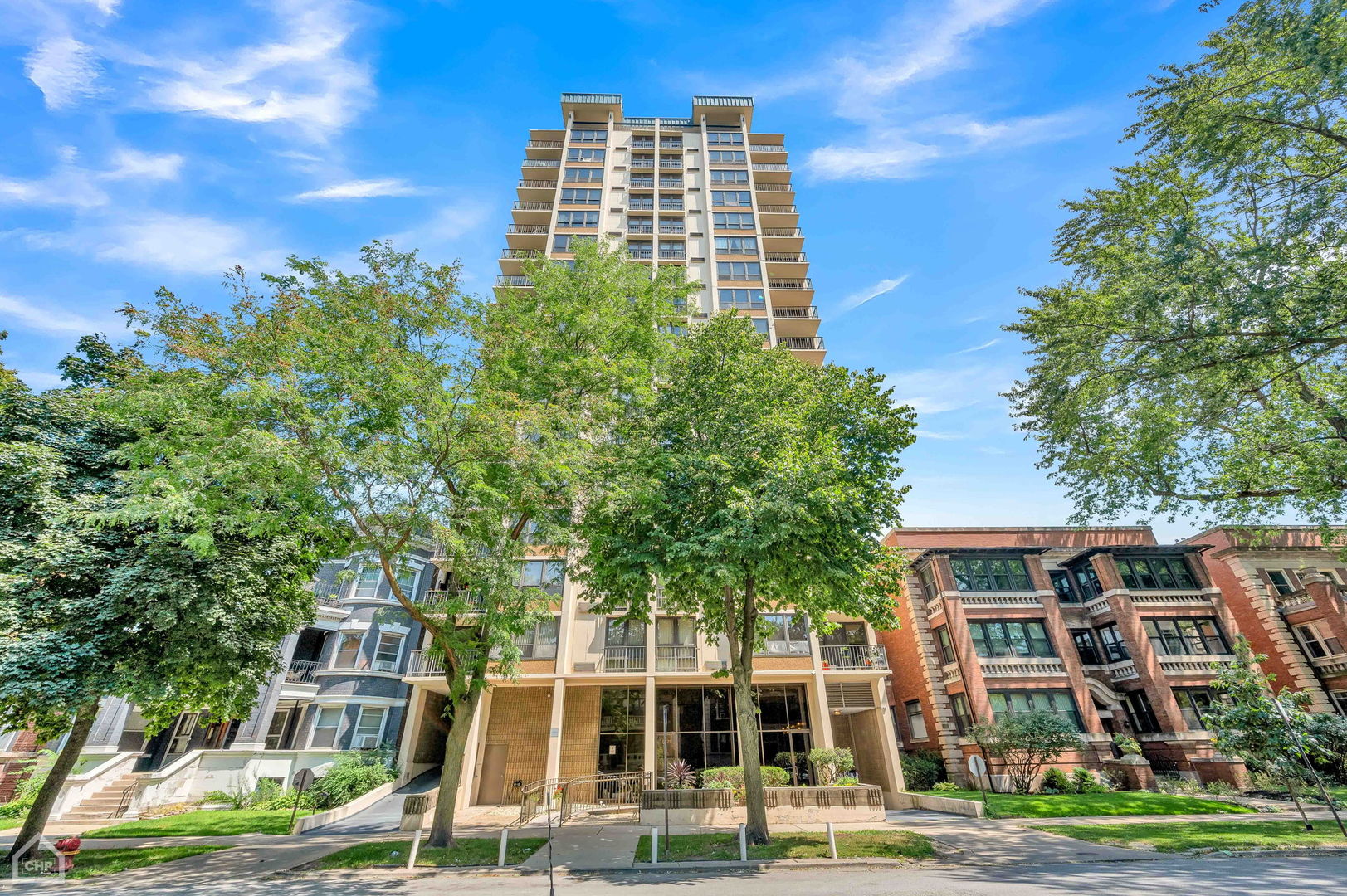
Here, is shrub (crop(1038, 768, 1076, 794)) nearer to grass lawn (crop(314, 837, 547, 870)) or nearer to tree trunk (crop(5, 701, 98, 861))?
grass lawn (crop(314, 837, 547, 870))

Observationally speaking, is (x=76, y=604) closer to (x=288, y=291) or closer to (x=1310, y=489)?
(x=288, y=291)

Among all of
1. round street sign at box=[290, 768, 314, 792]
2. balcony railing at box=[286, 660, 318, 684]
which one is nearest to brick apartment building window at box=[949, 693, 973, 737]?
round street sign at box=[290, 768, 314, 792]

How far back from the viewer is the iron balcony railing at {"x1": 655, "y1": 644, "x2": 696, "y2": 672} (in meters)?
23.7

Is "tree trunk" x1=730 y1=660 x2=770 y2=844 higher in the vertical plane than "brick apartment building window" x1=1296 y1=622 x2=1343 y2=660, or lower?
lower

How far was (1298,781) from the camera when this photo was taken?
1706 cm

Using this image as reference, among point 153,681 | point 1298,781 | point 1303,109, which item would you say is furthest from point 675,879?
point 1303,109

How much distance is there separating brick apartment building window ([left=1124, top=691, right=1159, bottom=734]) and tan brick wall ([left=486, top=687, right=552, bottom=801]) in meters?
27.2

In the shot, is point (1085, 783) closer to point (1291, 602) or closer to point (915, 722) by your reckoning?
point (915, 722)

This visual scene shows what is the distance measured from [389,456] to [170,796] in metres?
22.1

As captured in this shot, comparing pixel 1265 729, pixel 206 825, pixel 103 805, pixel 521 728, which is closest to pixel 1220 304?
pixel 1265 729

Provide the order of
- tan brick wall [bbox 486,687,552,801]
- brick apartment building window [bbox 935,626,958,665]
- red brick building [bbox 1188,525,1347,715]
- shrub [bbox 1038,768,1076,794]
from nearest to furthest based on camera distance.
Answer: shrub [bbox 1038,768,1076,794], tan brick wall [bbox 486,687,552,801], red brick building [bbox 1188,525,1347,715], brick apartment building window [bbox 935,626,958,665]

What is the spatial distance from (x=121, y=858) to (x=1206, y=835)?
2707 centimetres

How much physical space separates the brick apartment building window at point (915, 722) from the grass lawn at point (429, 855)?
20.5 m

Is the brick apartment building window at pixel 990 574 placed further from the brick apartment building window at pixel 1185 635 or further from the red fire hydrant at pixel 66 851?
the red fire hydrant at pixel 66 851
